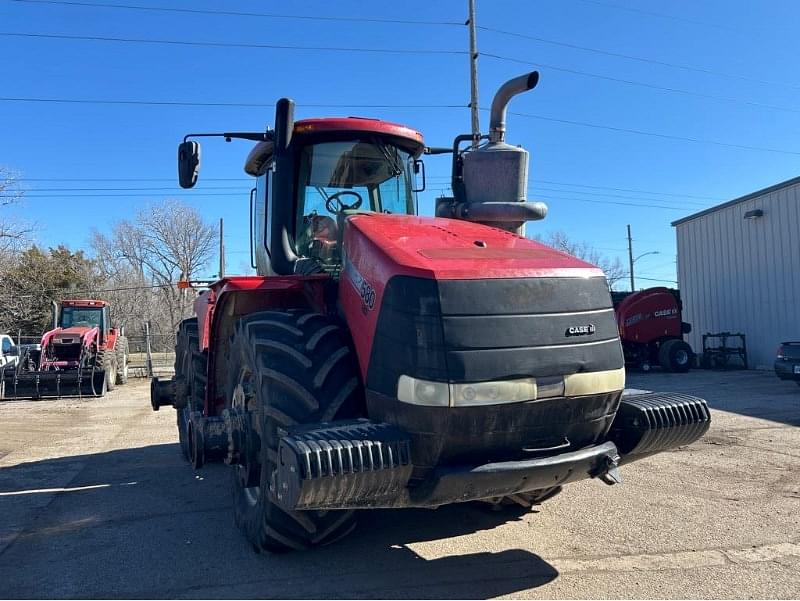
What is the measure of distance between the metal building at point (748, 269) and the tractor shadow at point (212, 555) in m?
15.5

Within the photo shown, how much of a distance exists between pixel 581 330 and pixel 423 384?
828mm

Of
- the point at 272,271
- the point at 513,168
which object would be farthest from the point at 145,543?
the point at 513,168

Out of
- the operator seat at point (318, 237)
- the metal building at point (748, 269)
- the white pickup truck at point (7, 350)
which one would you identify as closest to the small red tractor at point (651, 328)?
the metal building at point (748, 269)

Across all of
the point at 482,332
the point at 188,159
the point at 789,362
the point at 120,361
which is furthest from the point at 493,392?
the point at 120,361

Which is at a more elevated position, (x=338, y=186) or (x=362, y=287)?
(x=338, y=186)

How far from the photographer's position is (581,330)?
3066mm

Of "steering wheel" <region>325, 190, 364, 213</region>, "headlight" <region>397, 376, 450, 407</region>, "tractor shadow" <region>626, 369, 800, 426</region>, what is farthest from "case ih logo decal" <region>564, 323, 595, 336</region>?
"tractor shadow" <region>626, 369, 800, 426</region>

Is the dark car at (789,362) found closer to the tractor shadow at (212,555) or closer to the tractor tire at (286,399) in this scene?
the tractor shadow at (212,555)

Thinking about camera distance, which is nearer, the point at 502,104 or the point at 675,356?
the point at 502,104

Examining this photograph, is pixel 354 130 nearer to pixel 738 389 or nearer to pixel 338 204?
pixel 338 204

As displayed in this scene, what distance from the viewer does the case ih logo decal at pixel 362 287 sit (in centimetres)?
321

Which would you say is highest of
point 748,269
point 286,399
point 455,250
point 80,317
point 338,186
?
point 748,269

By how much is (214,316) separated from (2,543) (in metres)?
2.07

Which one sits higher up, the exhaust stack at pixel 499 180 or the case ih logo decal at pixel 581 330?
the exhaust stack at pixel 499 180
